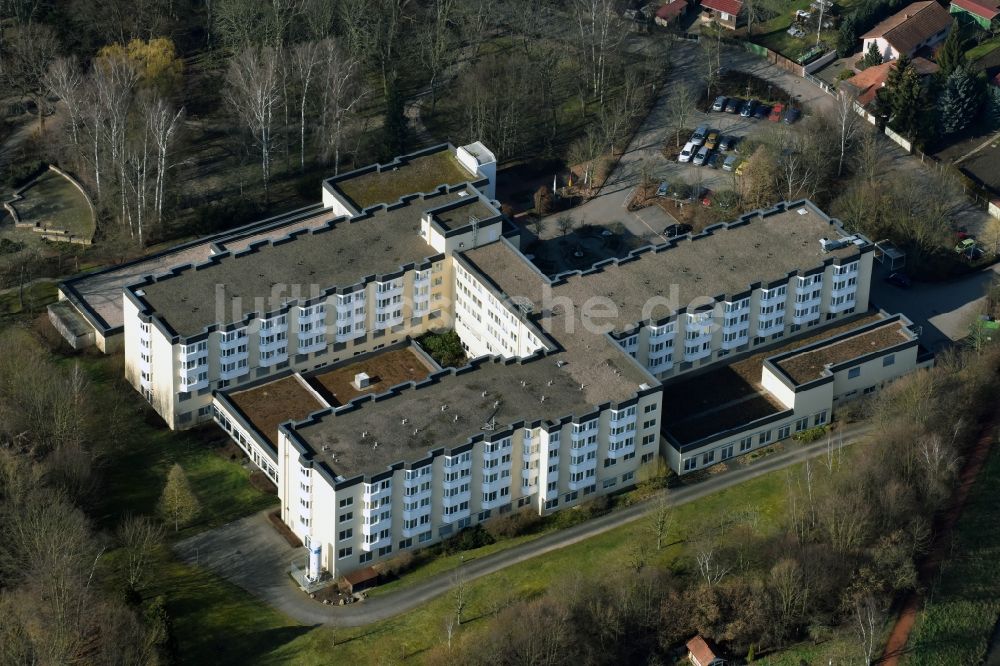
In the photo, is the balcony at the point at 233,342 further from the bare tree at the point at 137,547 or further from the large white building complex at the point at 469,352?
the bare tree at the point at 137,547

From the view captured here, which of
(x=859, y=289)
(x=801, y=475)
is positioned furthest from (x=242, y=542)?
(x=859, y=289)

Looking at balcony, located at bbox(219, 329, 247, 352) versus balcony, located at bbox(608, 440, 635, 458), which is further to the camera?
balcony, located at bbox(219, 329, 247, 352)

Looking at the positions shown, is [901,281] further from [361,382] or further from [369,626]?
[369,626]

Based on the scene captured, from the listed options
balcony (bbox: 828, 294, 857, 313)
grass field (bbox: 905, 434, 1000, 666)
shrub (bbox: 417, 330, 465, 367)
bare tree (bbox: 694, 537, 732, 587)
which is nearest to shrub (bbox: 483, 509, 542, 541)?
bare tree (bbox: 694, 537, 732, 587)

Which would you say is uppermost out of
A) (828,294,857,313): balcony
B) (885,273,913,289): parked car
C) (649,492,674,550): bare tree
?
(828,294,857,313): balcony

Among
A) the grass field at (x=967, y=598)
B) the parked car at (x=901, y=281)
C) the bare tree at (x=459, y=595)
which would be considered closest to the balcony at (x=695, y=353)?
the parked car at (x=901, y=281)

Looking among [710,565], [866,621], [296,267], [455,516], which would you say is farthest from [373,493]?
[866,621]

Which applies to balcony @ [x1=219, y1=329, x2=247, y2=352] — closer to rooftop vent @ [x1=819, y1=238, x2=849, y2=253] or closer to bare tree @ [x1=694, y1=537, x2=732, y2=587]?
bare tree @ [x1=694, y1=537, x2=732, y2=587]
